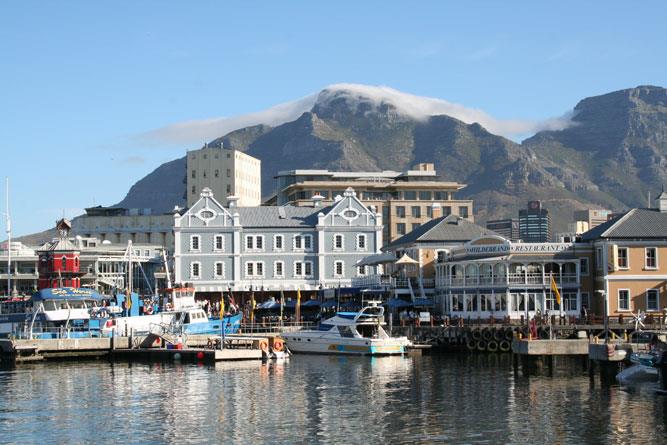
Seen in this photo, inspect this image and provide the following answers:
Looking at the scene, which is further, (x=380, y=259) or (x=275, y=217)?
(x=275, y=217)

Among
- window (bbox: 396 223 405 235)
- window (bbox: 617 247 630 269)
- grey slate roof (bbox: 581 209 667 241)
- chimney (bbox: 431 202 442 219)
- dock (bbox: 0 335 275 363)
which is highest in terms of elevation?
chimney (bbox: 431 202 442 219)

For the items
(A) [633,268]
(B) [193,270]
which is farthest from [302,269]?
(A) [633,268]

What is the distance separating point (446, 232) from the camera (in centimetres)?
10050

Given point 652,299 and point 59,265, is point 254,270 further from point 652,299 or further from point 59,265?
point 652,299

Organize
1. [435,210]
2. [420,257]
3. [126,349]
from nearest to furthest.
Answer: [126,349] → [420,257] → [435,210]

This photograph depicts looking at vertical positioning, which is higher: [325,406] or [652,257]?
[652,257]

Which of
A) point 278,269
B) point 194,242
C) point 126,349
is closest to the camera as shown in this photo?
point 126,349

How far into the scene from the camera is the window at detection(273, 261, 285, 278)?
113 metres

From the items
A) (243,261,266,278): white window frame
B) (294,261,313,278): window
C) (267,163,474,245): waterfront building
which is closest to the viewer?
(243,261,266,278): white window frame

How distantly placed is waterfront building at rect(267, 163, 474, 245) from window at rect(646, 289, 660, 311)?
260 ft

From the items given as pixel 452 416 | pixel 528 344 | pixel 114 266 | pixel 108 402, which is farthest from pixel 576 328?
pixel 114 266

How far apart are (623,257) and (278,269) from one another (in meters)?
40.9

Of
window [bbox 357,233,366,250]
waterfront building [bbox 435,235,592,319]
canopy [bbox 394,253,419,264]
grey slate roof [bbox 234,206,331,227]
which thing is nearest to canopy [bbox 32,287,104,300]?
canopy [bbox 394,253,419,264]

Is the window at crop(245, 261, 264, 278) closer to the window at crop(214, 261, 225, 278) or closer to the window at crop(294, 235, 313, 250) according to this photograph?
the window at crop(214, 261, 225, 278)
